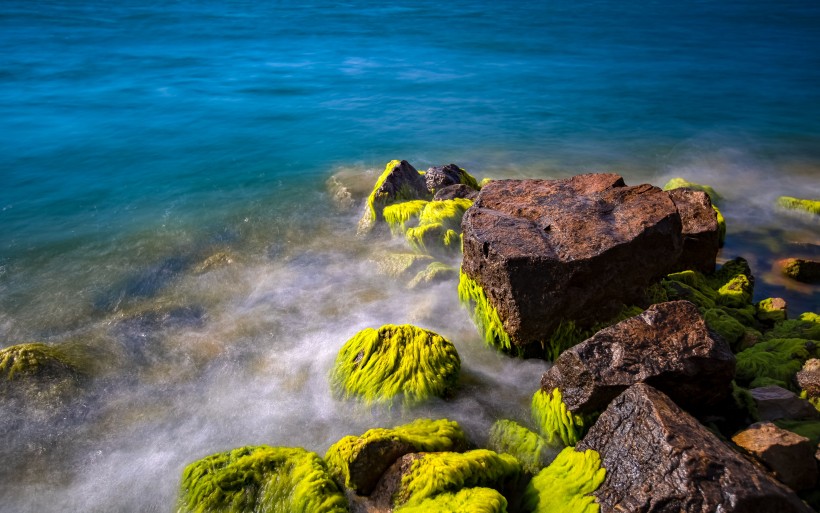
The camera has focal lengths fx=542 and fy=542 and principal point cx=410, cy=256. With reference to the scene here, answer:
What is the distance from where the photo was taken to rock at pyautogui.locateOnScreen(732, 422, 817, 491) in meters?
3.49

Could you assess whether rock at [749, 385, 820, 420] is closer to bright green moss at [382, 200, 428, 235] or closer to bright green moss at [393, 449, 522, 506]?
bright green moss at [393, 449, 522, 506]

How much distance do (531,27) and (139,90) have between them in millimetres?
19060

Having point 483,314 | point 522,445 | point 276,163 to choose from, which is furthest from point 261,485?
point 276,163

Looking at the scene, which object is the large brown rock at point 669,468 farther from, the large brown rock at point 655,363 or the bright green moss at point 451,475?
the bright green moss at point 451,475

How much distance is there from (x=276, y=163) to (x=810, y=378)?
10494mm

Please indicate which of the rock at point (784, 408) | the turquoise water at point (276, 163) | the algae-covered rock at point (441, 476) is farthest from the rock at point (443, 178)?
the algae-covered rock at point (441, 476)

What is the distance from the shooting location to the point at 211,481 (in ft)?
12.4

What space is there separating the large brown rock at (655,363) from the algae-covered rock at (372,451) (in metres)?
1.08

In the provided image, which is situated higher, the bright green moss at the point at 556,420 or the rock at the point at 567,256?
the rock at the point at 567,256

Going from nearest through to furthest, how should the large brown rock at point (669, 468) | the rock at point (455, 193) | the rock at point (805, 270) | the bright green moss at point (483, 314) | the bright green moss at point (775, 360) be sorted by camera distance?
the large brown rock at point (669, 468) < the bright green moss at point (775, 360) < the bright green moss at point (483, 314) < the rock at point (805, 270) < the rock at point (455, 193)

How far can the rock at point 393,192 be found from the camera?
8.45 metres

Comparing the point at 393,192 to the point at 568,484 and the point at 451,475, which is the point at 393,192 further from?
the point at 568,484

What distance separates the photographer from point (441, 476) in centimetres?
345

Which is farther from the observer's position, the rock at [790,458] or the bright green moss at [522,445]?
the bright green moss at [522,445]
